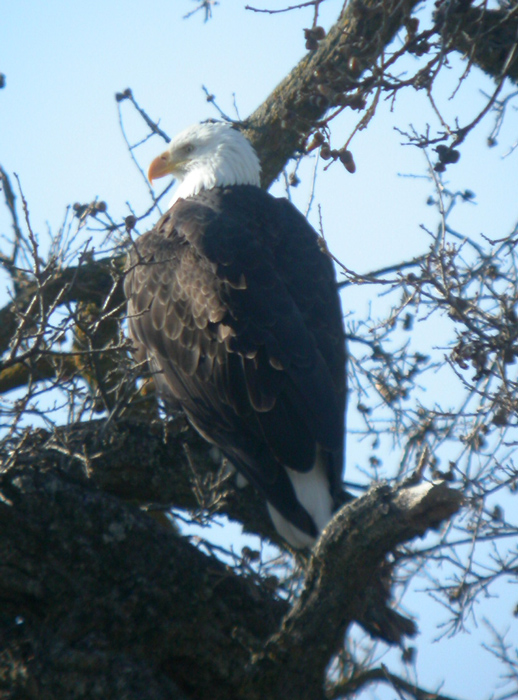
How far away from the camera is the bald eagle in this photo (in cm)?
362

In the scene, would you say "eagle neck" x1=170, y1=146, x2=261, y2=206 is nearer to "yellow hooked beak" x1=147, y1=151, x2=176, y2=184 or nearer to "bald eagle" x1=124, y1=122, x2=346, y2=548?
"yellow hooked beak" x1=147, y1=151, x2=176, y2=184

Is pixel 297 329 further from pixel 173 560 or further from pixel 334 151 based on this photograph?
pixel 173 560

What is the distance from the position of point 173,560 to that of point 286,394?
3.22ft

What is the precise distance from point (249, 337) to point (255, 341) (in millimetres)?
35

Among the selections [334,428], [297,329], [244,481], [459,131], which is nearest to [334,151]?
[459,131]

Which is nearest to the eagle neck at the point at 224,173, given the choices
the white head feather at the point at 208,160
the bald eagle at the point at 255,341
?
the white head feather at the point at 208,160

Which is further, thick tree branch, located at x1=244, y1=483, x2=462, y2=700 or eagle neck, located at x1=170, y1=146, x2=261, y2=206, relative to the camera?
eagle neck, located at x1=170, y1=146, x2=261, y2=206

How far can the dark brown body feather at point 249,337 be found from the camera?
12.0 ft

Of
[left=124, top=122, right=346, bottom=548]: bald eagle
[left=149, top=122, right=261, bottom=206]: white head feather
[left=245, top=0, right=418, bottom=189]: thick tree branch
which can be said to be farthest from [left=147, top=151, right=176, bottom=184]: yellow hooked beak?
[left=124, top=122, right=346, bottom=548]: bald eagle

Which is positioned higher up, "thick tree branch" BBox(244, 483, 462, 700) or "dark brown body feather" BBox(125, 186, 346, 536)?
"dark brown body feather" BBox(125, 186, 346, 536)

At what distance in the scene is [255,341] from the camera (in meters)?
3.79

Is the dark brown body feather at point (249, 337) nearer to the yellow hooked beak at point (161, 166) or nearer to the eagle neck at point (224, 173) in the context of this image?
the eagle neck at point (224, 173)

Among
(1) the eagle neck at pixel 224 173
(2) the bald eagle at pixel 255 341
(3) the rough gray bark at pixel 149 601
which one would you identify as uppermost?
(1) the eagle neck at pixel 224 173

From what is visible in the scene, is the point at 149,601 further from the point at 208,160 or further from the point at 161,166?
the point at 161,166
